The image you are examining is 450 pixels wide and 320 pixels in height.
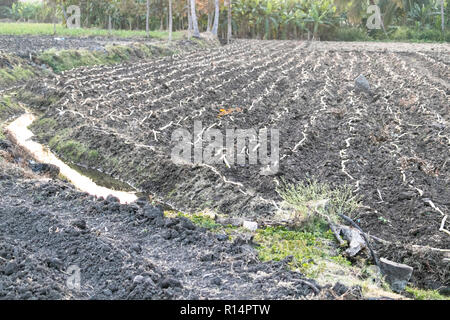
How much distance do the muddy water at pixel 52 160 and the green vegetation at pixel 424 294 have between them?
13.4 ft

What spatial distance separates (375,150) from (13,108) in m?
8.59

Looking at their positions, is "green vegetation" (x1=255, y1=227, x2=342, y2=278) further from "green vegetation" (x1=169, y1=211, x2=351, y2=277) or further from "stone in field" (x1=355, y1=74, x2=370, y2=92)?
"stone in field" (x1=355, y1=74, x2=370, y2=92)

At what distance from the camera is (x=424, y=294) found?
5.21 m

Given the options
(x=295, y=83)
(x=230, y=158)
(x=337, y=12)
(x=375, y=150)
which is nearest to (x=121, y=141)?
(x=230, y=158)

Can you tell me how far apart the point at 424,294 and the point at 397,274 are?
0.30m

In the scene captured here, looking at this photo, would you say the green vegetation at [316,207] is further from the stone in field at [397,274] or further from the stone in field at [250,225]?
the stone in field at [397,274]

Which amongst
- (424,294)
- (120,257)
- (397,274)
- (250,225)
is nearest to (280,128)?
(250,225)

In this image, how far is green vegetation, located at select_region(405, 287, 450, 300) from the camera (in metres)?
5.14

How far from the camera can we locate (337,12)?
41969 millimetres

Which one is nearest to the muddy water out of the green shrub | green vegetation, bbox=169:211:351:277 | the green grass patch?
green vegetation, bbox=169:211:351:277

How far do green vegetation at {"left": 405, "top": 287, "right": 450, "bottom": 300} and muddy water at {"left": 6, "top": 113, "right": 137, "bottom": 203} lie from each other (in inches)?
161

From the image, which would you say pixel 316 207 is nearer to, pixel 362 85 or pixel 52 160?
pixel 52 160

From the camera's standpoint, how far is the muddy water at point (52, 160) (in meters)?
8.57

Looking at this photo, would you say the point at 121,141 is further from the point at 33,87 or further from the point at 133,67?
the point at 133,67
